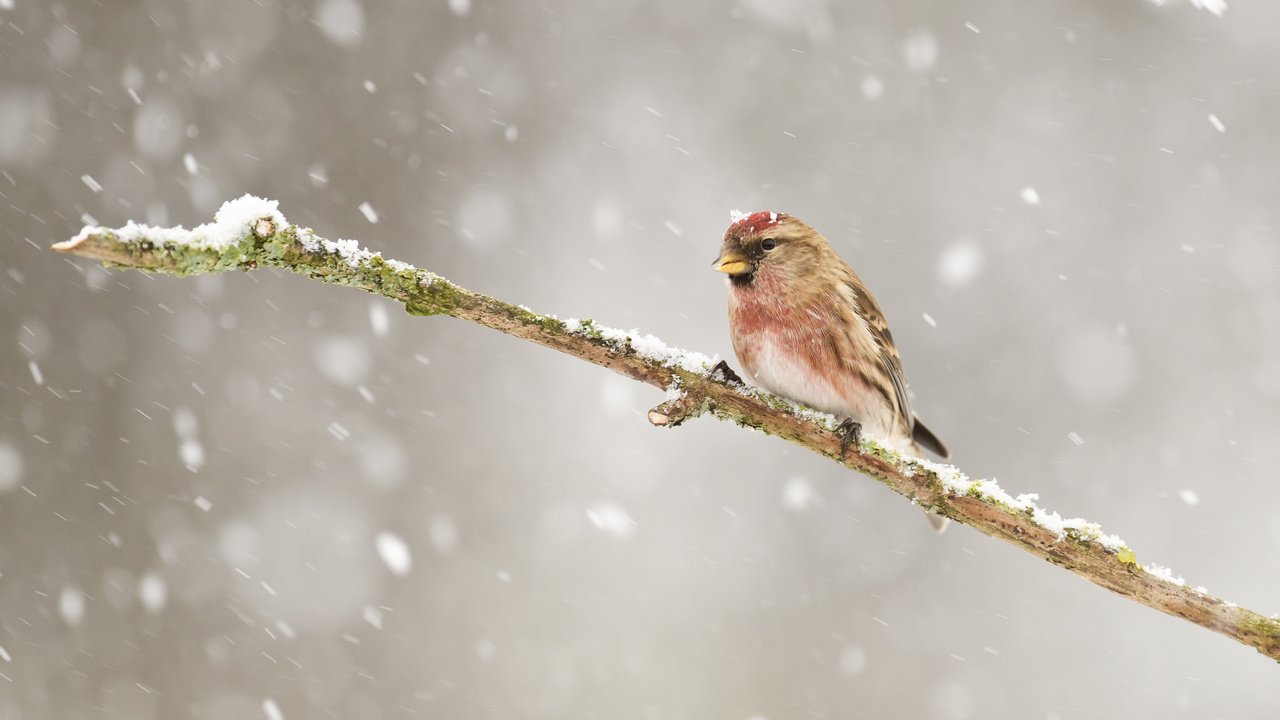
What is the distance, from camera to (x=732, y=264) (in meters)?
4.28

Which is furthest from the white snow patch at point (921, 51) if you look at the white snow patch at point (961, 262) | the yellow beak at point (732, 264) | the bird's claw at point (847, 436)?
the bird's claw at point (847, 436)

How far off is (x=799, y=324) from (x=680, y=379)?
1.01m

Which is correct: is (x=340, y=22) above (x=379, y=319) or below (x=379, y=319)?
above

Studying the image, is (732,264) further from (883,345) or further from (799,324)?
(883,345)

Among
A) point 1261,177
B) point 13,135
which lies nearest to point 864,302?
point 13,135

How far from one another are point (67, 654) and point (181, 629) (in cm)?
93

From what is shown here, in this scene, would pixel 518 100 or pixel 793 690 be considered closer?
pixel 793 690

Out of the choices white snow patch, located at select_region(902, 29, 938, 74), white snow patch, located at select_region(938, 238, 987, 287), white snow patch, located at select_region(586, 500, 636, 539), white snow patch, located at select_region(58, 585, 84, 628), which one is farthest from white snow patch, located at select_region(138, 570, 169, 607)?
white snow patch, located at select_region(902, 29, 938, 74)

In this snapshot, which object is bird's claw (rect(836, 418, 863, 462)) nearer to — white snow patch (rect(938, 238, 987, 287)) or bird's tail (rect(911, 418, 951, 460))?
bird's tail (rect(911, 418, 951, 460))

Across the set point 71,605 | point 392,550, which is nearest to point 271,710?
point 392,550

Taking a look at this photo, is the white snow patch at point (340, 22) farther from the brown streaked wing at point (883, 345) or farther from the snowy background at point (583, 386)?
the brown streaked wing at point (883, 345)

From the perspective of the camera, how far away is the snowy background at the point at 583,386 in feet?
29.1

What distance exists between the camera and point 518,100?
1168 cm

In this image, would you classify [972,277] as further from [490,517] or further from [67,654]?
[67,654]
